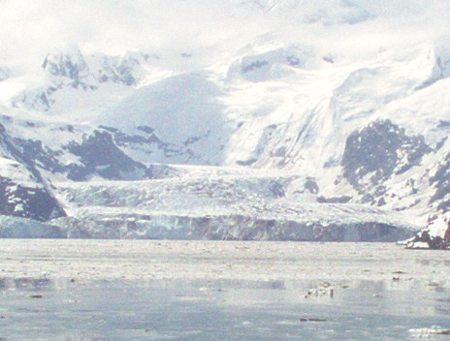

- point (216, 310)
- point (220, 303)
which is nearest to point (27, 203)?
point (220, 303)

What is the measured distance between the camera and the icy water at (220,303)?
1622 inches

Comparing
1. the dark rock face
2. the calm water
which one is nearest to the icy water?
the calm water

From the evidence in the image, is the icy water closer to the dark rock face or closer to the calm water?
the calm water

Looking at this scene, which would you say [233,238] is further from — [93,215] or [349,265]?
[349,265]

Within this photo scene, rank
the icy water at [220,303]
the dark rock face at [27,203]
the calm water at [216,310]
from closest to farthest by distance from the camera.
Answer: the calm water at [216,310] → the icy water at [220,303] → the dark rock face at [27,203]

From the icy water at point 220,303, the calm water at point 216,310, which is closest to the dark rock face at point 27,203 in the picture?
the icy water at point 220,303

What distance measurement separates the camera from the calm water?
40.9m

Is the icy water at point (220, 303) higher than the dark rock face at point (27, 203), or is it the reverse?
the dark rock face at point (27, 203)

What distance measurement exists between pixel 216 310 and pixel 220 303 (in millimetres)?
2567

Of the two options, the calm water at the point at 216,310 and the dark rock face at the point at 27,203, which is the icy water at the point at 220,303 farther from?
the dark rock face at the point at 27,203

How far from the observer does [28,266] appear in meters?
76.8

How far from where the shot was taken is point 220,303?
49781 mm

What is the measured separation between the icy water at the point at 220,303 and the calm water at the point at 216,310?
0.04 meters

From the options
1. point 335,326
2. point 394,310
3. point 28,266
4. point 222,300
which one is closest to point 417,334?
point 335,326
